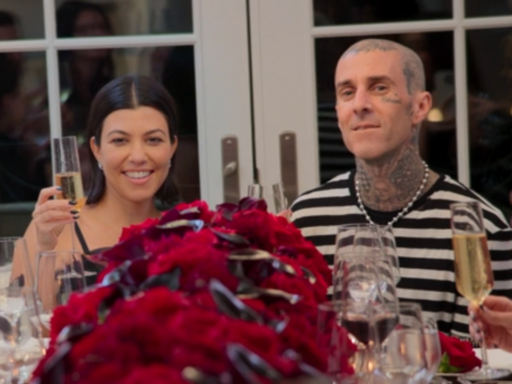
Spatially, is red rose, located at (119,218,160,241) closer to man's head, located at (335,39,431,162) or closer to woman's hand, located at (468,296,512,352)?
woman's hand, located at (468,296,512,352)

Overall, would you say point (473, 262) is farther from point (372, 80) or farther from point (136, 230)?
point (372, 80)

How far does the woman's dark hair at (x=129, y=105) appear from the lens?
275 centimetres

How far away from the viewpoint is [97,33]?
326 centimetres

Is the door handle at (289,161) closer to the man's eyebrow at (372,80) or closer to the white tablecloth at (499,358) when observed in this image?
the man's eyebrow at (372,80)

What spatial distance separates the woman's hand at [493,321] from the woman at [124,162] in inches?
48.3

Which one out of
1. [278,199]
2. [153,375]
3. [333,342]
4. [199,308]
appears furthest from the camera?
[278,199]

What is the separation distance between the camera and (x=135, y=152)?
2.67m

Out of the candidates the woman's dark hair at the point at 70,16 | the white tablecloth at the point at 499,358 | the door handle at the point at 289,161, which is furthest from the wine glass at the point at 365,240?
the woman's dark hair at the point at 70,16

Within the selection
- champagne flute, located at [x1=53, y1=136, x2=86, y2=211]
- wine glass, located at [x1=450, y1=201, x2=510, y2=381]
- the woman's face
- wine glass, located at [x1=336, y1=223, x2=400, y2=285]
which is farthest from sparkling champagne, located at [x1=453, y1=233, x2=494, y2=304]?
the woman's face

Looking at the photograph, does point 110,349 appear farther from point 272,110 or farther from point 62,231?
point 272,110

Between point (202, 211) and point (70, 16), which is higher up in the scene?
point (70, 16)

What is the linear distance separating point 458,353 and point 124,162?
1.40 metres

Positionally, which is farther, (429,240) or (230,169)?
(230,169)

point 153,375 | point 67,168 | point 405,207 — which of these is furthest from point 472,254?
Answer: point 67,168
